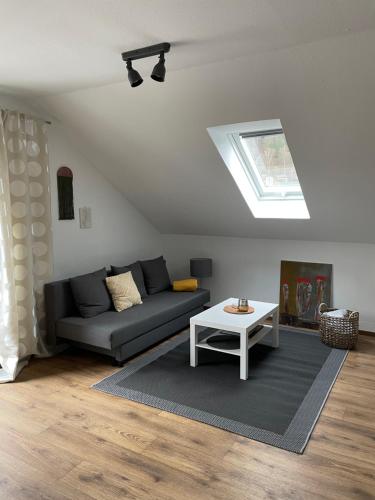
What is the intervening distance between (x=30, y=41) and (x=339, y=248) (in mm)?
3639

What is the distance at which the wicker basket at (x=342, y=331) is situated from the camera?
3.83 metres

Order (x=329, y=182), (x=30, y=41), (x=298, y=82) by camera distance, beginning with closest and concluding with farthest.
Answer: (x=30, y=41), (x=298, y=82), (x=329, y=182)

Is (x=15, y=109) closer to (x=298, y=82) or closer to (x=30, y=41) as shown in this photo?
(x=30, y=41)

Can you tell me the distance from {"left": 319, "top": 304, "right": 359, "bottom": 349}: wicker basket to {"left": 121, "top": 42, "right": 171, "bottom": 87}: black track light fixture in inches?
112

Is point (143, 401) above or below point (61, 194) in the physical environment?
below

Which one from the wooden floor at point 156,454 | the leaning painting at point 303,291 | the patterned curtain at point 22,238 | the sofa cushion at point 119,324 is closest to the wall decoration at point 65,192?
the patterned curtain at point 22,238

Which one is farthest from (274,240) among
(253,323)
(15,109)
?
(15,109)

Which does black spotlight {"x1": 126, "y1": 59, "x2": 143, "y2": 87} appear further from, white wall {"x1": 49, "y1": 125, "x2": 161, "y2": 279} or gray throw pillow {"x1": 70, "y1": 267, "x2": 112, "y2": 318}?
gray throw pillow {"x1": 70, "y1": 267, "x2": 112, "y2": 318}

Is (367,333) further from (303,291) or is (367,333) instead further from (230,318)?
(230,318)

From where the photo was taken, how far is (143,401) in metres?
2.91

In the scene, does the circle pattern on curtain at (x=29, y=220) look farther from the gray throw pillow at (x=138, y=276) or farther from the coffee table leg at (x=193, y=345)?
the coffee table leg at (x=193, y=345)

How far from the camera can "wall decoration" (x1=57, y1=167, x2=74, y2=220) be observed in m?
3.99

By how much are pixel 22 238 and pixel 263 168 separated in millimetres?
2609

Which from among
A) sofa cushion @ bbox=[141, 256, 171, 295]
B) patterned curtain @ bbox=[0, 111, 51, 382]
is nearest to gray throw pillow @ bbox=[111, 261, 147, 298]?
sofa cushion @ bbox=[141, 256, 171, 295]
